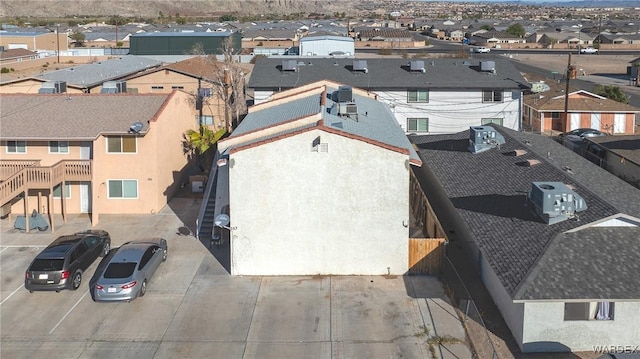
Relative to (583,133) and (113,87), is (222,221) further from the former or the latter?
(583,133)

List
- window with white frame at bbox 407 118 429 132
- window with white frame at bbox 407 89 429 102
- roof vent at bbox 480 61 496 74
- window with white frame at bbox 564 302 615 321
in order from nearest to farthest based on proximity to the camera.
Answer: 1. window with white frame at bbox 564 302 615 321
2. window with white frame at bbox 407 89 429 102
3. window with white frame at bbox 407 118 429 132
4. roof vent at bbox 480 61 496 74

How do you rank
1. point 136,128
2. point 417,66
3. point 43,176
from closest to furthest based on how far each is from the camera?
point 43,176, point 136,128, point 417,66

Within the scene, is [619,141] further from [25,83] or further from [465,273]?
[25,83]

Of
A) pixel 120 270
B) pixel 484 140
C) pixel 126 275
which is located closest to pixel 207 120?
pixel 484 140

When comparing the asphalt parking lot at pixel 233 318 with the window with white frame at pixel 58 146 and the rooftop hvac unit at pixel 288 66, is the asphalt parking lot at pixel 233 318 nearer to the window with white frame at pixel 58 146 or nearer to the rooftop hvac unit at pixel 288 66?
the window with white frame at pixel 58 146

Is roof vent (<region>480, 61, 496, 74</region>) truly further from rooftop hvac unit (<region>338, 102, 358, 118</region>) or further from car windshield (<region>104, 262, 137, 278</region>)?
car windshield (<region>104, 262, 137, 278</region>)

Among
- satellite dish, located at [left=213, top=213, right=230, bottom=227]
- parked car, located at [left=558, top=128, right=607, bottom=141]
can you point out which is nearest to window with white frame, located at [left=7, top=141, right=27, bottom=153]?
satellite dish, located at [left=213, top=213, right=230, bottom=227]
